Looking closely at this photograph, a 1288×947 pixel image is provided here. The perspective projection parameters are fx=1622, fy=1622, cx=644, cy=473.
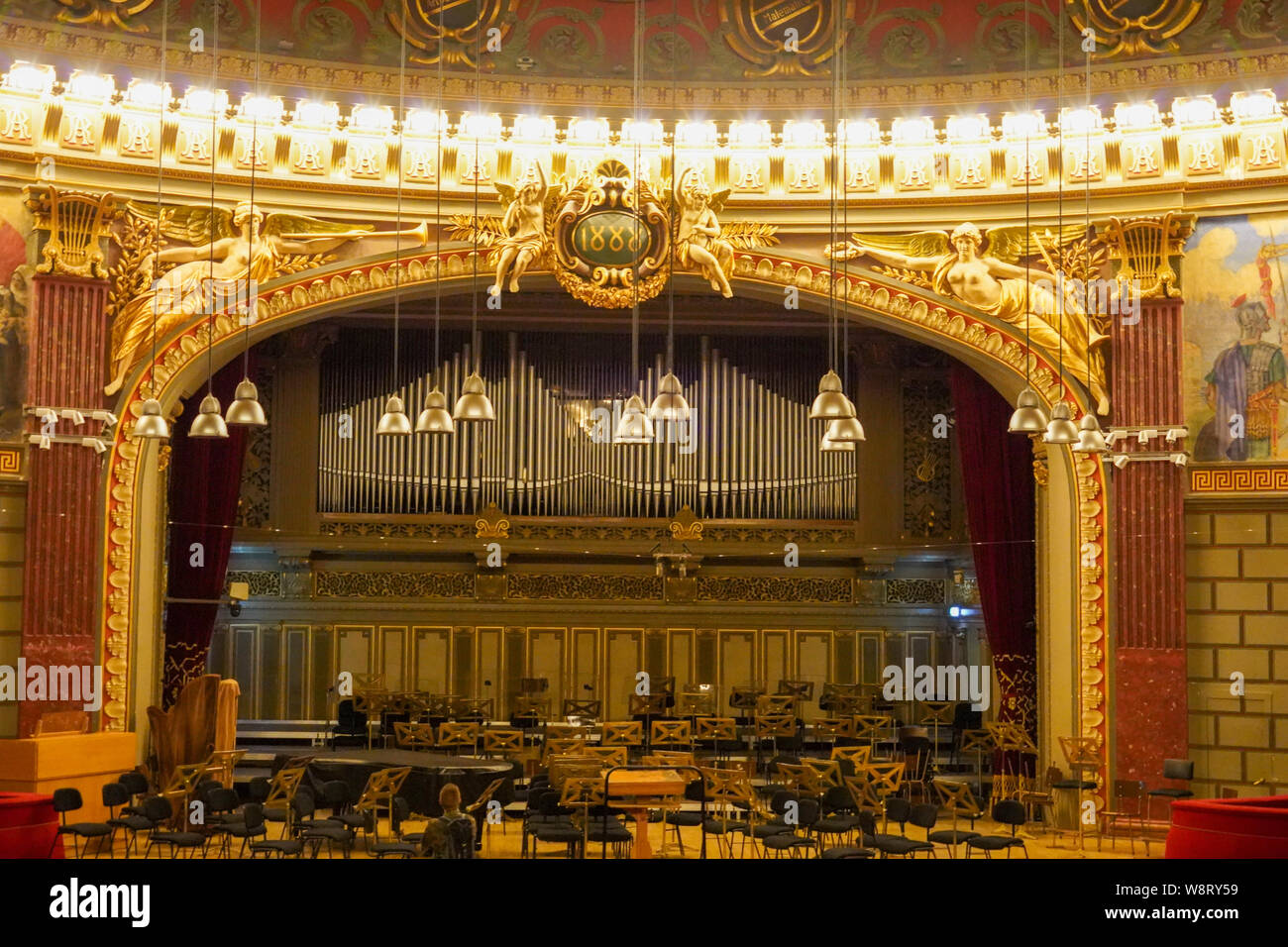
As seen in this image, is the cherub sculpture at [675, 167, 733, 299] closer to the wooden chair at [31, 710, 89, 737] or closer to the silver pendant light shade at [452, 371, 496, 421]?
the silver pendant light shade at [452, 371, 496, 421]

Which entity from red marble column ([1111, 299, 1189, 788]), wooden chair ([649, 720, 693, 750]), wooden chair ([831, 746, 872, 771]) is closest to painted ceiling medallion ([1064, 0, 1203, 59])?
red marble column ([1111, 299, 1189, 788])

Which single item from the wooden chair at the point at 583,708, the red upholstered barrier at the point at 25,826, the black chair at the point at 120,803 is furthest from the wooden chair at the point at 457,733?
the red upholstered barrier at the point at 25,826

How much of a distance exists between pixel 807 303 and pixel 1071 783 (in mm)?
5049

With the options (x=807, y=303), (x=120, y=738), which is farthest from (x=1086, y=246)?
(x=120, y=738)

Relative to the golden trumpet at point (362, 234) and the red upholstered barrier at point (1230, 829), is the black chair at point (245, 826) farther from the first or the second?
the red upholstered barrier at point (1230, 829)

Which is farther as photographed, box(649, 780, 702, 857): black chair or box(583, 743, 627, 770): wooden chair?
box(583, 743, 627, 770): wooden chair

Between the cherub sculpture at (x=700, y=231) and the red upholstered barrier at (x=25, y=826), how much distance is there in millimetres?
7699

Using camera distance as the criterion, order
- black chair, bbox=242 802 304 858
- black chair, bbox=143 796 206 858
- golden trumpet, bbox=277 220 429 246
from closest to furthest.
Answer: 1. black chair, bbox=242 802 304 858
2. black chair, bbox=143 796 206 858
3. golden trumpet, bbox=277 220 429 246

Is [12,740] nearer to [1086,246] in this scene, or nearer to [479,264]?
[479,264]

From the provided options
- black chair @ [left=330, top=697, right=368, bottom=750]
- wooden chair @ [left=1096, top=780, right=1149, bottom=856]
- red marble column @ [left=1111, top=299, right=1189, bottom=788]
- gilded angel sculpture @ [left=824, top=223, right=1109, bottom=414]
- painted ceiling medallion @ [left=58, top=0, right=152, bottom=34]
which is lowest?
wooden chair @ [left=1096, top=780, right=1149, bottom=856]

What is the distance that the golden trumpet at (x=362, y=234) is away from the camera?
1483 cm

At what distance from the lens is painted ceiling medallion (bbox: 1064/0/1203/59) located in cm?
1444

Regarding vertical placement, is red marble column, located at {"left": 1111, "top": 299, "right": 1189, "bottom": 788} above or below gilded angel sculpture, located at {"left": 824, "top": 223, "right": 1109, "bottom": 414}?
below

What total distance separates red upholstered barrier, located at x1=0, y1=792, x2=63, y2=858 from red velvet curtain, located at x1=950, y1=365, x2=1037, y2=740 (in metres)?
9.05
